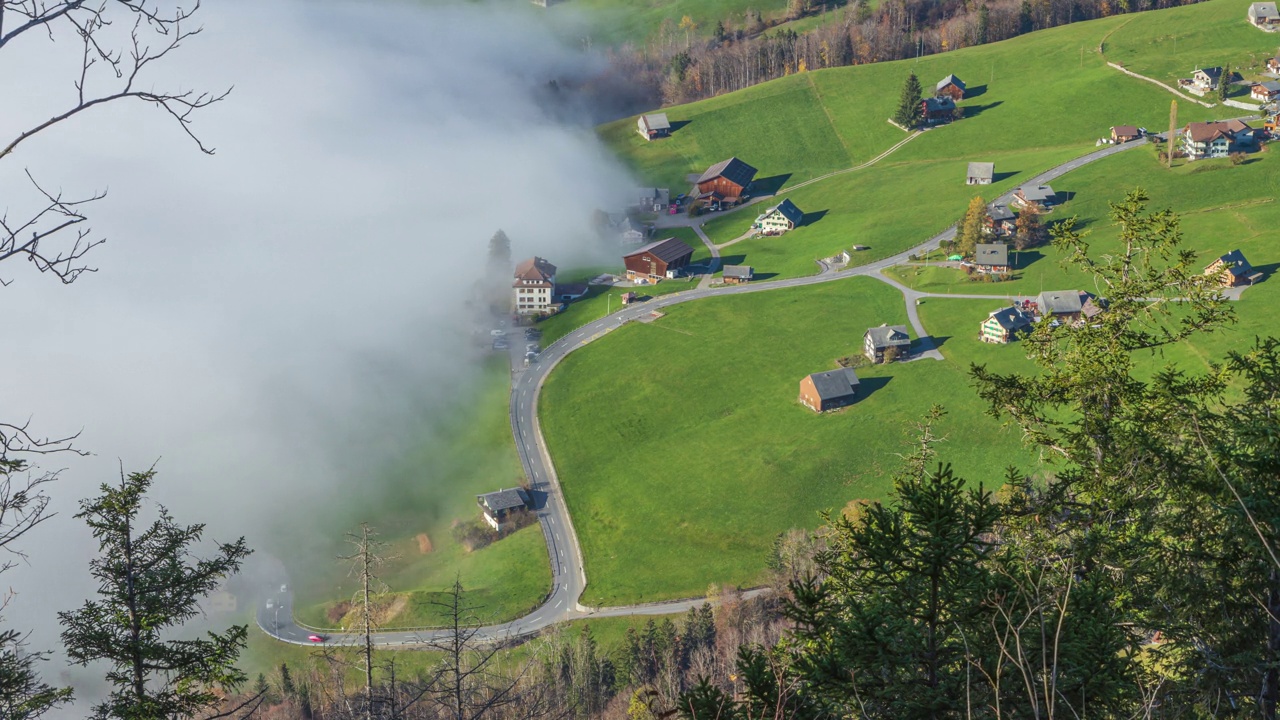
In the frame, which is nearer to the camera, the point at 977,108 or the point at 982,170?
the point at 982,170

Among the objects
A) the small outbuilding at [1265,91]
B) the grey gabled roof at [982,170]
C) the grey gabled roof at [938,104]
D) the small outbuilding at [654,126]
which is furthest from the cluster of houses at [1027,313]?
the small outbuilding at [654,126]

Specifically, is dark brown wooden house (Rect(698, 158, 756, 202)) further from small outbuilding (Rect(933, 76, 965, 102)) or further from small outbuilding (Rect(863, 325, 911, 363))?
small outbuilding (Rect(863, 325, 911, 363))

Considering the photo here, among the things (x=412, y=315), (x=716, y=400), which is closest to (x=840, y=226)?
(x=716, y=400)

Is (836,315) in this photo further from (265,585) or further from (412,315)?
(265,585)

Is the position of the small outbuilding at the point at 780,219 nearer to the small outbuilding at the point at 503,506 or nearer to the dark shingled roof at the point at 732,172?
the dark shingled roof at the point at 732,172

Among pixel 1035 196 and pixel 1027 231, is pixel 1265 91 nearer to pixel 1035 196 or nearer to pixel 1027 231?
pixel 1035 196

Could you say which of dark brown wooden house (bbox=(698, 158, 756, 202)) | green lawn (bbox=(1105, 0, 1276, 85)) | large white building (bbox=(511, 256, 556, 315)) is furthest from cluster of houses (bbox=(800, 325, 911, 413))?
green lawn (bbox=(1105, 0, 1276, 85))

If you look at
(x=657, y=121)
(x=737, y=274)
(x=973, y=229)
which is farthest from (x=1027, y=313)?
(x=657, y=121)
